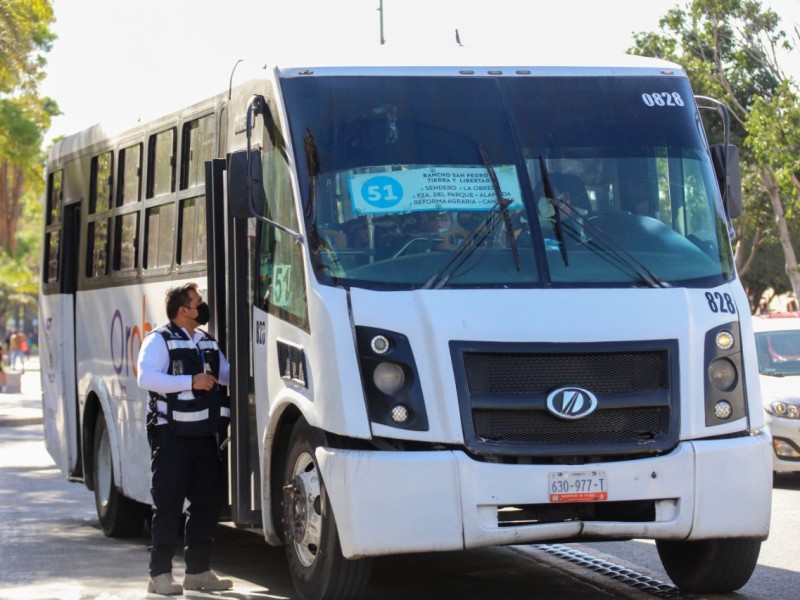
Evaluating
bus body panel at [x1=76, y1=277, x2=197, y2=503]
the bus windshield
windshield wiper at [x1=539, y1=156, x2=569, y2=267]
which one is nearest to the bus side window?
bus body panel at [x1=76, y1=277, x2=197, y2=503]

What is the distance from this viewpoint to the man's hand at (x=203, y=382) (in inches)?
336

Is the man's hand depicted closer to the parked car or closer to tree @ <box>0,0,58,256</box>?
the parked car

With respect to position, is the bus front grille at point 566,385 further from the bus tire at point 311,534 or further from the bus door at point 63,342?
the bus door at point 63,342

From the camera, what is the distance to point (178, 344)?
866 cm

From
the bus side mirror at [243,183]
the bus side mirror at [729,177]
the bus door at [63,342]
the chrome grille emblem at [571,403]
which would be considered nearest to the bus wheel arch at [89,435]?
the bus door at [63,342]

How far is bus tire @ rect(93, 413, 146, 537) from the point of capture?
11.5 meters

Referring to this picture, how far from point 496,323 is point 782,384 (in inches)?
296

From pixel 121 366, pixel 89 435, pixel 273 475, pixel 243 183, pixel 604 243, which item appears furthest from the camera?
pixel 89 435

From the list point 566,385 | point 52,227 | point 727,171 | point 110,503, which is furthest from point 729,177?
point 52,227

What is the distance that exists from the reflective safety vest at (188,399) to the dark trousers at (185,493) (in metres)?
0.08

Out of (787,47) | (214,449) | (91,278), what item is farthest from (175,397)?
(787,47)

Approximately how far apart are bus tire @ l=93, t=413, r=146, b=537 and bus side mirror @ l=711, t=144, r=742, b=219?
507 centimetres

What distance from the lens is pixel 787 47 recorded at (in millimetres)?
30438

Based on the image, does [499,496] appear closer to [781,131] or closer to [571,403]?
[571,403]
